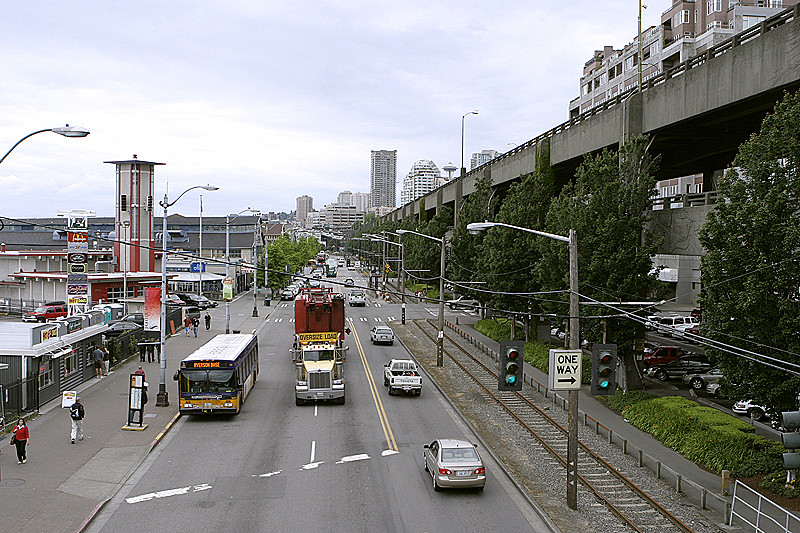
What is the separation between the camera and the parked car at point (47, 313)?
169ft

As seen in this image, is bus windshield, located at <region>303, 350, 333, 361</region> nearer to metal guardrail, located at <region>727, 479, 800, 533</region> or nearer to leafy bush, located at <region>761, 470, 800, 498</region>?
metal guardrail, located at <region>727, 479, 800, 533</region>

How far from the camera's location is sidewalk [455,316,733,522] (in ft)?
61.7

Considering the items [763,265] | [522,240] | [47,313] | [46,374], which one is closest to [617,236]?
[763,265]

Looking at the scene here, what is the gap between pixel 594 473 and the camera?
21.0 m

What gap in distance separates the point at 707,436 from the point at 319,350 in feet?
56.0

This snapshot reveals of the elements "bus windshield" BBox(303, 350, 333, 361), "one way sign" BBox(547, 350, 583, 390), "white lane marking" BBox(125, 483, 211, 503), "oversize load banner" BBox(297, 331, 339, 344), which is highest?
"one way sign" BBox(547, 350, 583, 390)

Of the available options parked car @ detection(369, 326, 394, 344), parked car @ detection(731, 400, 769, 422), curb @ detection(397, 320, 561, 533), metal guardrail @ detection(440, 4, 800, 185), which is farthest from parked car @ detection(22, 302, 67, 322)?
parked car @ detection(731, 400, 769, 422)

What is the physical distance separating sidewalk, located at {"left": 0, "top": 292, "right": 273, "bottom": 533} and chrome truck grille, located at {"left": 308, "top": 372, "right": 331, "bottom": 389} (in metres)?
6.12

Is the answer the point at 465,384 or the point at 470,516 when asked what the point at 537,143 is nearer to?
the point at 465,384

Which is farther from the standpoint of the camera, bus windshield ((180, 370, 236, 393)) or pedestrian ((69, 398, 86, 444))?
bus windshield ((180, 370, 236, 393))

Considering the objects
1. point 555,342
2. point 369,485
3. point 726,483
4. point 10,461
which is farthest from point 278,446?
point 555,342

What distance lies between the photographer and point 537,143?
42750 millimetres

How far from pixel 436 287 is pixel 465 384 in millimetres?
57097

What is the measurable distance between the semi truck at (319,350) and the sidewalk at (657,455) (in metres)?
10.6
